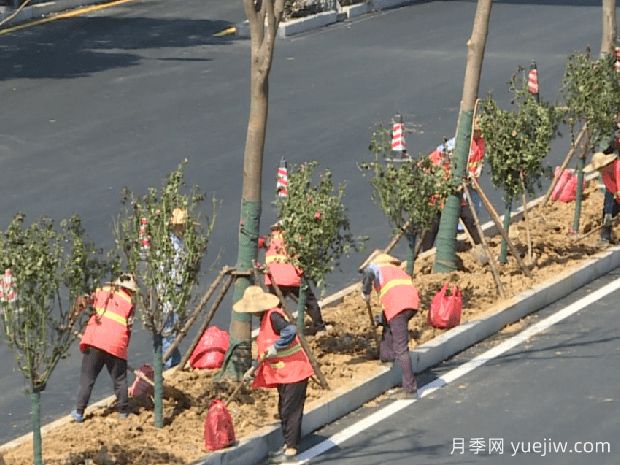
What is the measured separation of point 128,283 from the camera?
16.8m

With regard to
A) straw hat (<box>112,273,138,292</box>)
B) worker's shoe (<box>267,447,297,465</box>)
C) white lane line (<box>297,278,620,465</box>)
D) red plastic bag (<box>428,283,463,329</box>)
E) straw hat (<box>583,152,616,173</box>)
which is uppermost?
straw hat (<box>112,273,138,292</box>)

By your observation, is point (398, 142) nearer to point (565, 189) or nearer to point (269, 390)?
point (269, 390)

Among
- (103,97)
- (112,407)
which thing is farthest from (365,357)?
(103,97)

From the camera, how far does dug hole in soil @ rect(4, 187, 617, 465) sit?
16.2 m

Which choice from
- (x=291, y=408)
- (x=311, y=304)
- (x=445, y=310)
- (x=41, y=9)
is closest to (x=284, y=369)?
(x=291, y=408)

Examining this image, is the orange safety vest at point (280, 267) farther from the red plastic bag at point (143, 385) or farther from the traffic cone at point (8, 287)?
the traffic cone at point (8, 287)

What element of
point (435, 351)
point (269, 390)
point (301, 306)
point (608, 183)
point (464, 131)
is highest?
point (464, 131)

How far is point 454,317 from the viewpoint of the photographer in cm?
1984

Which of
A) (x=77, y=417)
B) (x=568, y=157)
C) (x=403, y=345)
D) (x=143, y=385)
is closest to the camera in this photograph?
(x=77, y=417)

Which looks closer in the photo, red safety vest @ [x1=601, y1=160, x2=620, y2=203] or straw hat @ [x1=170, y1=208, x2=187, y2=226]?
straw hat @ [x1=170, y1=208, x2=187, y2=226]

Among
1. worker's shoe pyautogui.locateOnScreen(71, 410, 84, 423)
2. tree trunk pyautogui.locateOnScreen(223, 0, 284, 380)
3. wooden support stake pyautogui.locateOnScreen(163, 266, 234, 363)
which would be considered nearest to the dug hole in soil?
worker's shoe pyautogui.locateOnScreen(71, 410, 84, 423)

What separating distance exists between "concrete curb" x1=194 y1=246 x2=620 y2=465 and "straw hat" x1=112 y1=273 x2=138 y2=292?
5.83 feet

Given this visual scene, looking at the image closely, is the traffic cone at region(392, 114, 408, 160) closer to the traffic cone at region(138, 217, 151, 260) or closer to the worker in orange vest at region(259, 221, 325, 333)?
the worker in orange vest at region(259, 221, 325, 333)

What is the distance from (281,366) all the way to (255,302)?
66cm
